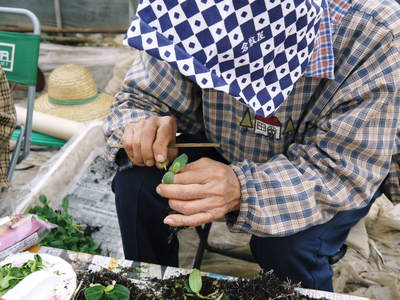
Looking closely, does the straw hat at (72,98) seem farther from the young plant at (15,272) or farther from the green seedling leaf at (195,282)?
the green seedling leaf at (195,282)

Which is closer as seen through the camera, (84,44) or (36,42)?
(36,42)

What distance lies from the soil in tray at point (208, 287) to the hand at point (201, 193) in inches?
5.6

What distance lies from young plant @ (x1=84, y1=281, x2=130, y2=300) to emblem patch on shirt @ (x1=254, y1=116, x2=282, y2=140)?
0.58 metres

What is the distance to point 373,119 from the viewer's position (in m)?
1.00

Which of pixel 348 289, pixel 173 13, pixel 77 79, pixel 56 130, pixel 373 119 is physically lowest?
pixel 348 289

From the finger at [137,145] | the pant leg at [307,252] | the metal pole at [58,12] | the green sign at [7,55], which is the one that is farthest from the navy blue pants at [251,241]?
the metal pole at [58,12]

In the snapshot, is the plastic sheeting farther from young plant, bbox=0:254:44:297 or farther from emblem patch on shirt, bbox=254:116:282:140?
young plant, bbox=0:254:44:297

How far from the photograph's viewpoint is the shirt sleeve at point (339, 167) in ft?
3.23

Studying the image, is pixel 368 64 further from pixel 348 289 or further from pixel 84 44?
pixel 84 44

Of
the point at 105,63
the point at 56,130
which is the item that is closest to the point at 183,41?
the point at 56,130

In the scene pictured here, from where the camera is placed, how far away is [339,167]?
1.02 metres

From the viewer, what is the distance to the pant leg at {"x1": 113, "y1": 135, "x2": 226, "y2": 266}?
49.6 inches

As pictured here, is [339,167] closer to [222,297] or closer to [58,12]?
[222,297]

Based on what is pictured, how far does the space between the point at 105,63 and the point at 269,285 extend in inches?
136
